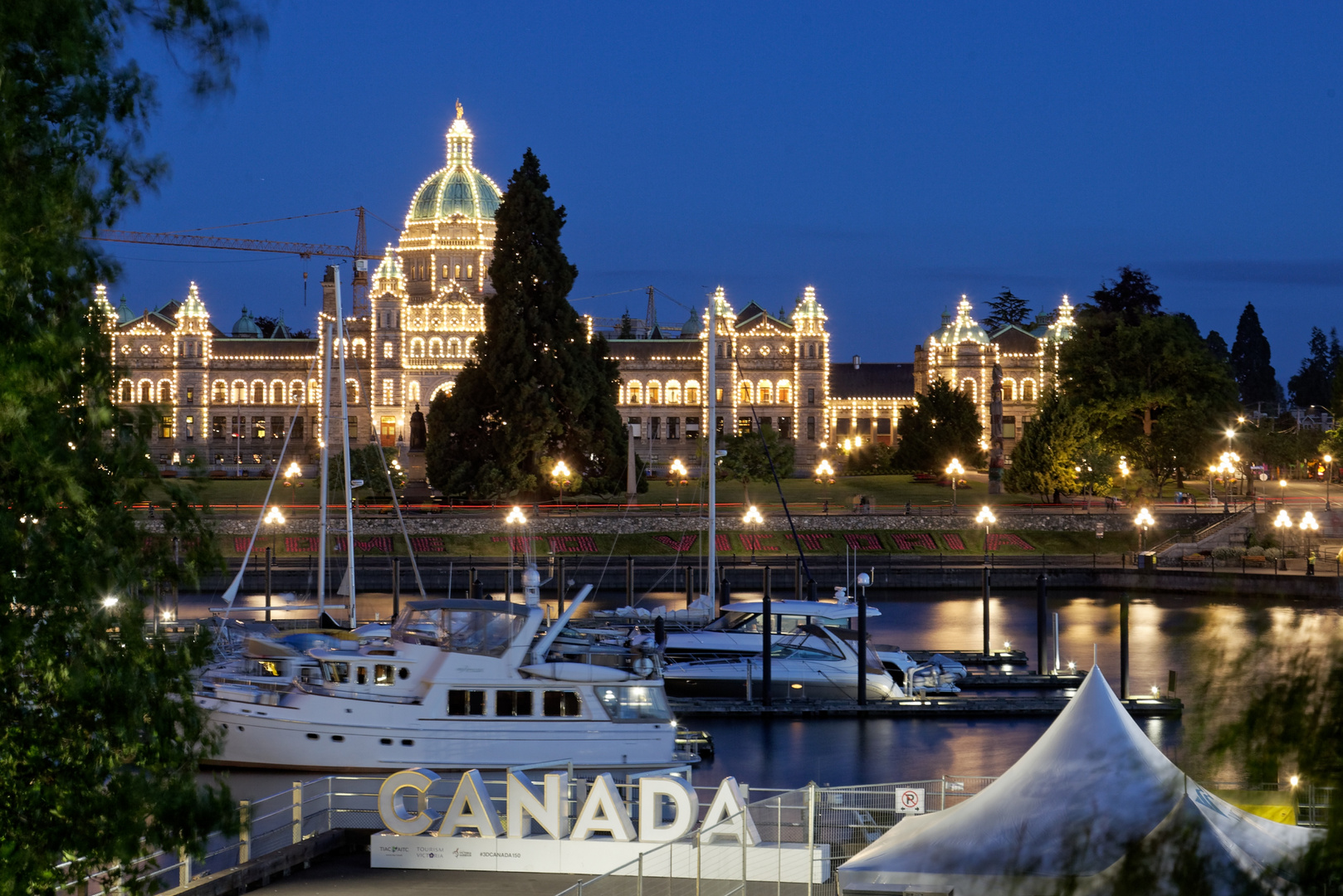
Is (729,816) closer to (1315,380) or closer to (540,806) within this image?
(540,806)

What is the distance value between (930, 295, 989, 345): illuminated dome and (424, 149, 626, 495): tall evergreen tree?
58023mm

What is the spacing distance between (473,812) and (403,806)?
3.39ft

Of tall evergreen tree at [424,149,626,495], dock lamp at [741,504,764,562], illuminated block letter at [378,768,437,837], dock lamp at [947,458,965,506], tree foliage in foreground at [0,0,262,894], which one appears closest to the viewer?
tree foliage in foreground at [0,0,262,894]

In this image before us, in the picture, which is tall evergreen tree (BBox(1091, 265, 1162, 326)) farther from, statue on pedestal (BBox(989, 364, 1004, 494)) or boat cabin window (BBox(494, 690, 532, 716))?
boat cabin window (BBox(494, 690, 532, 716))

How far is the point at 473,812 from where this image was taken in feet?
65.6

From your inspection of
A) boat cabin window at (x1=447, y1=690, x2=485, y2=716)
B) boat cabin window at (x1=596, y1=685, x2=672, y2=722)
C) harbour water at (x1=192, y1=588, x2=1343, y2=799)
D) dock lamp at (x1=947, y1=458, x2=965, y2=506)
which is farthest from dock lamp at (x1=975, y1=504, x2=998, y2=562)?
boat cabin window at (x1=447, y1=690, x2=485, y2=716)

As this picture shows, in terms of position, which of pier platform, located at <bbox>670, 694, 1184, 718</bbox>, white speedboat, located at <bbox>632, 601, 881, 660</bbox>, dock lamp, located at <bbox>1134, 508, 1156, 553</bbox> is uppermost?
dock lamp, located at <bbox>1134, 508, 1156, 553</bbox>

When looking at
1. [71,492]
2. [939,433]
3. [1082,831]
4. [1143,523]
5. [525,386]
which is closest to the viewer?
[1082,831]

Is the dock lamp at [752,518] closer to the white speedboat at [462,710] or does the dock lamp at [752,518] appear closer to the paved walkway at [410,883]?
the white speedboat at [462,710]

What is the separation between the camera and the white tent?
571cm

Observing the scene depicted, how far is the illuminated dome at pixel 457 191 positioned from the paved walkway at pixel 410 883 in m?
109

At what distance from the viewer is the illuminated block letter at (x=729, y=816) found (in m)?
17.9

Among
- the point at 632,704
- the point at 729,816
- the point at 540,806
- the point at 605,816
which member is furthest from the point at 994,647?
the point at 729,816

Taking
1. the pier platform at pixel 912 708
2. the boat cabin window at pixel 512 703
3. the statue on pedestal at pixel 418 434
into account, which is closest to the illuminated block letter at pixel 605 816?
the boat cabin window at pixel 512 703
